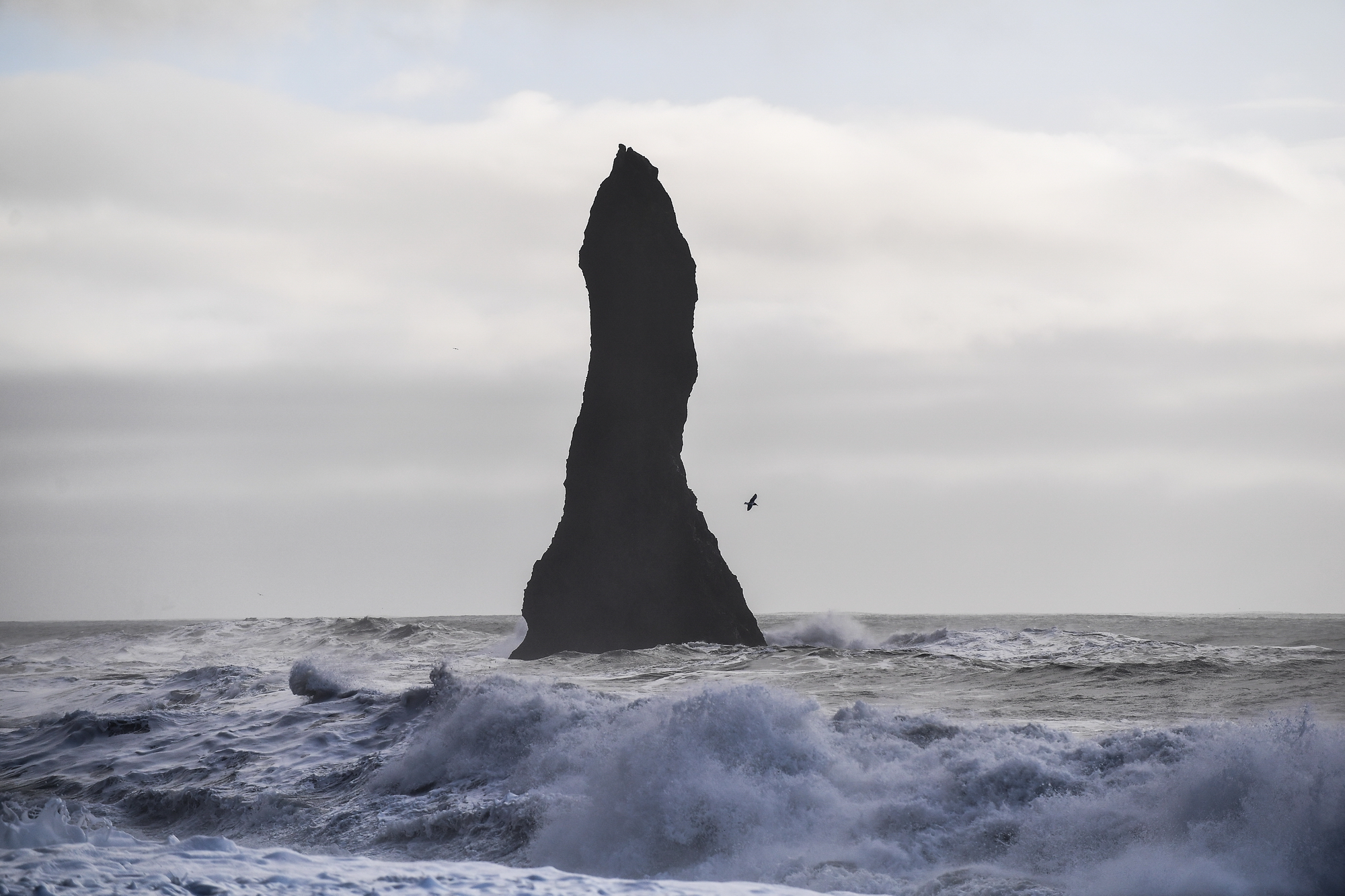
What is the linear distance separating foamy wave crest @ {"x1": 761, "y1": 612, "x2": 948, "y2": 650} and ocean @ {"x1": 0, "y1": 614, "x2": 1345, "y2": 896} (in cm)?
1653

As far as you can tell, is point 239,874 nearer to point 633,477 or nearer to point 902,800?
point 902,800

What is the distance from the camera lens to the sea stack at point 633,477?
92.4 ft

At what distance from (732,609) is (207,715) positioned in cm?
1417

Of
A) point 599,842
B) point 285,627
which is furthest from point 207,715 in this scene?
point 285,627

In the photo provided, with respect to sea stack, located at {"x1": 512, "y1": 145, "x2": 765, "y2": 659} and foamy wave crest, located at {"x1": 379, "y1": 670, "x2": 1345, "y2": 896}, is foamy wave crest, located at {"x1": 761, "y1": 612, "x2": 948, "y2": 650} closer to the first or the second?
sea stack, located at {"x1": 512, "y1": 145, "x2": 765, "y2": 659}

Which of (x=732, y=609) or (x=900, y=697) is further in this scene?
(x=732, y=609)

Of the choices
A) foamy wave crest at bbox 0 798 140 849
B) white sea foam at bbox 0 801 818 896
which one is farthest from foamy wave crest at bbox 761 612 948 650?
foamy wave crest at bbox 0 798 140 849

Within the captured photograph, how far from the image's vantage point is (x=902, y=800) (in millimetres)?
→ 9945

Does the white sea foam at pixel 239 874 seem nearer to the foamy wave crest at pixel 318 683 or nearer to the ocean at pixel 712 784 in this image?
the ocean at pixel 712 784

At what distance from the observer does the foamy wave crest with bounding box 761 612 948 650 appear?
36.2m

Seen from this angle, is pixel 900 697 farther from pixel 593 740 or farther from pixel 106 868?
pixel 106 868

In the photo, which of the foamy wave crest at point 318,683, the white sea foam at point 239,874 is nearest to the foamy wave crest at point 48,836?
the white sea foam at point 239,874

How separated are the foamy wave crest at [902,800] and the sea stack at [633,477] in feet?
49.8

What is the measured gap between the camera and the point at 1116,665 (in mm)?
18266
